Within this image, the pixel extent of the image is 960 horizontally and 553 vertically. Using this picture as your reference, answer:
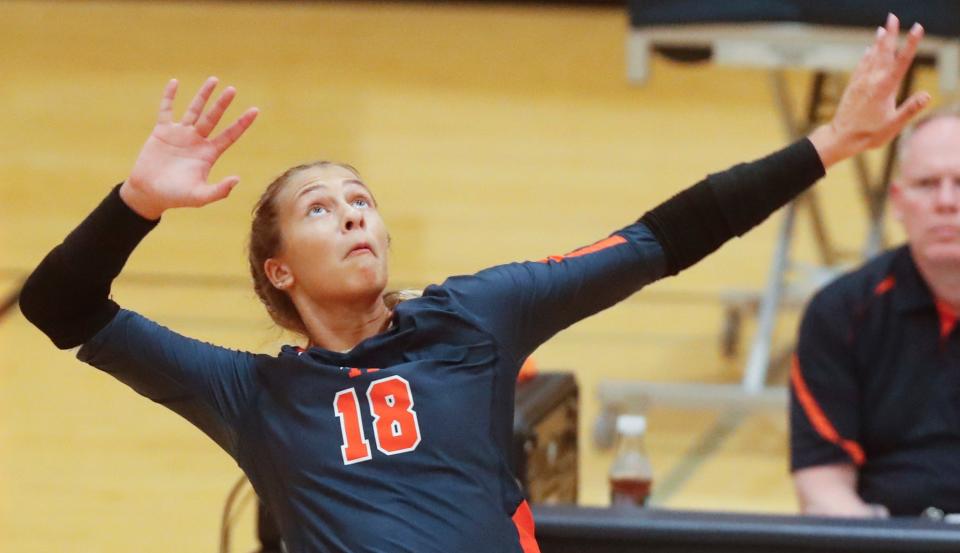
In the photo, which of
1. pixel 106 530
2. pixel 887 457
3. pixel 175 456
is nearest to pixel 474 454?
pixel 887 457

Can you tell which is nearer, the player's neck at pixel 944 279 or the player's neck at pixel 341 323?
the player's neck at pixel 341 323

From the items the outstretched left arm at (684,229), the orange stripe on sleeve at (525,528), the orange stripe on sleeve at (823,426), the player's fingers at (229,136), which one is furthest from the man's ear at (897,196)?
the player's fingers at (229,136)

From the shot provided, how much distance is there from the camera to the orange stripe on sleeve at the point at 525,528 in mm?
2039

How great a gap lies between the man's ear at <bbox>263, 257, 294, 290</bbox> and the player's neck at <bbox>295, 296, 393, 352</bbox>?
1.4 inches

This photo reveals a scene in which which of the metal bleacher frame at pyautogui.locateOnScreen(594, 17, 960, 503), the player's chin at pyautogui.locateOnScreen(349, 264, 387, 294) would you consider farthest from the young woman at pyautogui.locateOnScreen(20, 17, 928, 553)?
the metal bleacher frame at pyautogui.locateOnScreen(594, 17, 960, 503)

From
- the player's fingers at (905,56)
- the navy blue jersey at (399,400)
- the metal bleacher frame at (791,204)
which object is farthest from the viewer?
the metal bleacher frame at (791,204)

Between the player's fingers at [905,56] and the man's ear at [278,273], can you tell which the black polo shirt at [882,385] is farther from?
the man's ear at [278,273]

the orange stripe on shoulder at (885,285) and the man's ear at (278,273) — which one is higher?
the man's ear at (278,273)

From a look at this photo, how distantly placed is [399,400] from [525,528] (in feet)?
0.86

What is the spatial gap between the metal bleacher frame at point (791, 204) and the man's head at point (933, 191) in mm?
1101

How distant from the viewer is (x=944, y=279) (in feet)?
9.36

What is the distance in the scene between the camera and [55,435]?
13.5 feet

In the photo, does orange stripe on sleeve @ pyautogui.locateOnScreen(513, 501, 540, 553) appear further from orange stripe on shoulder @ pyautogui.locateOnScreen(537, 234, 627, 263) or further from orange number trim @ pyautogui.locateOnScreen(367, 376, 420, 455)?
orange stripe on shoulder @ pyautogui.locateOnScreen(537, 234, 627, 263)

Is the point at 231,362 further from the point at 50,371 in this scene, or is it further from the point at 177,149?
the point at 50,371
